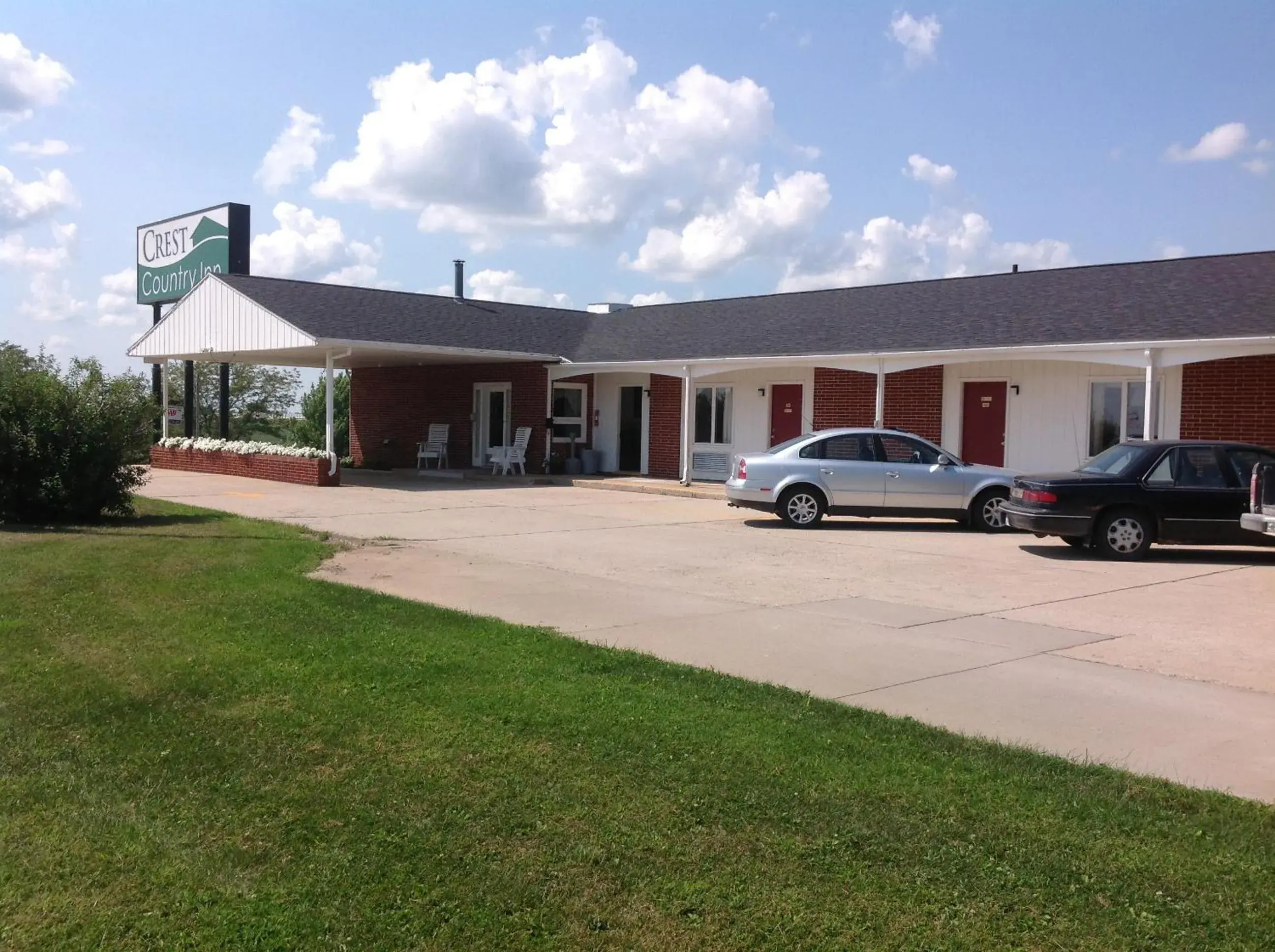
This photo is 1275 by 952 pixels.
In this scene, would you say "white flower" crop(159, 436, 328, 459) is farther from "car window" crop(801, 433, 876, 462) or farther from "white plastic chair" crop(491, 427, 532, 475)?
"car window" crop(801, 433, 876, 462)

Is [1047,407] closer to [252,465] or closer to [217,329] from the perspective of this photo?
[252,465]

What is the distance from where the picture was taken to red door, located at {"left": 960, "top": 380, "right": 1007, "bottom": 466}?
794 inches

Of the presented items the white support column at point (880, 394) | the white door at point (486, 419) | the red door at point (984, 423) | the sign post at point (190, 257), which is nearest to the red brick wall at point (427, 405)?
the white door at point (486, 419)

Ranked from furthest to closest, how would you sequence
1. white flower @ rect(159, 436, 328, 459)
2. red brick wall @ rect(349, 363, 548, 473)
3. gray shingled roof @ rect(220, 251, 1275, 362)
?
red brick wall @ rect(349, 363, 548, 473)
white flower @ rect(159, 436, 328, 459)
gray shingled roof @ rect(220, 251, 1275, 362)

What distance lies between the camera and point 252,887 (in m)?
3.89

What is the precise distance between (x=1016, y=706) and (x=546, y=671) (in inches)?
108

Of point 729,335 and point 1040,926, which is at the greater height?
point 729,335

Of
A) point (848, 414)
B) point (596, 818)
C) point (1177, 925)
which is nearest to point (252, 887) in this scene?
point (596, 818)

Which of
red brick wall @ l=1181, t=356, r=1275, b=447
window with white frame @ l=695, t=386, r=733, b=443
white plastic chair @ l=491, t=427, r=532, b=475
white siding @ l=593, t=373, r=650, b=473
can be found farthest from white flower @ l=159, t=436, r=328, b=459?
red brick wall @ l=1181, t=356, r=1275, b=447

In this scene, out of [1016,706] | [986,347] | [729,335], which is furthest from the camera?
[729,335]

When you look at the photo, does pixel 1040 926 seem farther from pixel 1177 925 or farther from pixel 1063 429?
pixel 1063 429

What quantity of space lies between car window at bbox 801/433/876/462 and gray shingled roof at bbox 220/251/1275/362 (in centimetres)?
375

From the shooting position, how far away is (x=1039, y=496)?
13.2m

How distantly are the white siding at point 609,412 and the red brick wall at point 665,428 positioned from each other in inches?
13.8
